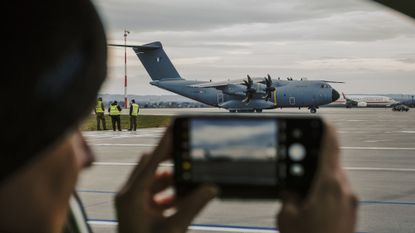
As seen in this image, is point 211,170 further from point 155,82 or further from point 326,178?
point 155,82

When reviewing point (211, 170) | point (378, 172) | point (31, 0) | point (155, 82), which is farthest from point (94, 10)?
point (155, 82)

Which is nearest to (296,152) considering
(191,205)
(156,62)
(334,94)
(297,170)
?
(297,170)

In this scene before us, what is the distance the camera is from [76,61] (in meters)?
0.47

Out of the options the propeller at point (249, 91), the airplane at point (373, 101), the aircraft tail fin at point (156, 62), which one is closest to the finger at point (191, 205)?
the propeller at point (249, 91)

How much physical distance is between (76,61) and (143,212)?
0.25 metres

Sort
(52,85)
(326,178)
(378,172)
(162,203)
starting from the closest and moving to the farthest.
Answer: (52,85) < (326,178) < (162,203) < (378,172)

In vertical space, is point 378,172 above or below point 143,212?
below

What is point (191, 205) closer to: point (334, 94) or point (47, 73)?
point (47, 73)

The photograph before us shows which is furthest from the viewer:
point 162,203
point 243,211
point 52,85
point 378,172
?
point 378,172

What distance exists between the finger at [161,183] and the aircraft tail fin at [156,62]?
3717cm

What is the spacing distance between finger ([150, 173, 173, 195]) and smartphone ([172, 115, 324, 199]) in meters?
0.04

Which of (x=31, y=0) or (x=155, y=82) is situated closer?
(x=31, y=0)

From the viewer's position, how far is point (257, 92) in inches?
1286

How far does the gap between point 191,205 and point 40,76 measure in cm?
25
